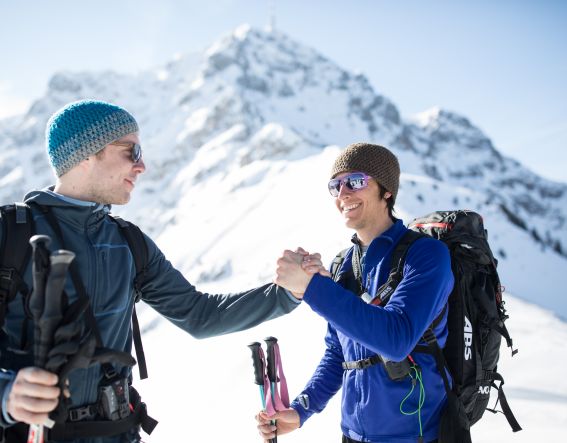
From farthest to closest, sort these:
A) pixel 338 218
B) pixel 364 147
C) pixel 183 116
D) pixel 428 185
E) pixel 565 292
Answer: pixel 183 116, pixel 428 185, pixel 565 292, pixel 338 218, pixel 364 147

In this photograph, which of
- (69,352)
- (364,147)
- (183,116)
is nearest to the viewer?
(69,352)

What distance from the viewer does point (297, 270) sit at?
2.59 m

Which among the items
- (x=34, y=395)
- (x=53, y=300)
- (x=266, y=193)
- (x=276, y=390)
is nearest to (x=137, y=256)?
(x=53, y=300)

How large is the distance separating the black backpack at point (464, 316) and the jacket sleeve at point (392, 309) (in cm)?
21

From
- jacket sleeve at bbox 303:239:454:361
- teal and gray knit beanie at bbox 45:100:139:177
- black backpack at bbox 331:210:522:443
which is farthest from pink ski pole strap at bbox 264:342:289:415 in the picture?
teal and gray knit beanie at bbox 45:100:139:177

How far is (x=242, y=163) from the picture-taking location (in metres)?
61.9

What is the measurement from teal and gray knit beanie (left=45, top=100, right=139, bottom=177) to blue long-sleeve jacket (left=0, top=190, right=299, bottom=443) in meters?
0.24

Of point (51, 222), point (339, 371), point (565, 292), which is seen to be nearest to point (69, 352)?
point (51, 222)

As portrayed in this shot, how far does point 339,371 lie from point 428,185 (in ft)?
91.8

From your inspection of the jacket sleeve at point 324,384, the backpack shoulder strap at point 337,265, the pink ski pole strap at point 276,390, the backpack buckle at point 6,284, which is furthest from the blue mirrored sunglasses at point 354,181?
the backpack buckle at point 6,284

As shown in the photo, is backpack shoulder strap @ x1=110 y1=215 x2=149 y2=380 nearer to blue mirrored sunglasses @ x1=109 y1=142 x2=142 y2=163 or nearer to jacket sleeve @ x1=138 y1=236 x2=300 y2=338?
jacket sleeve @ x1=138 y1=236 x2=300 y2=338

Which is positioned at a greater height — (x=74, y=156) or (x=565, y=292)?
(x=565, y=292)

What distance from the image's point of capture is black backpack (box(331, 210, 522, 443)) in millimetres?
2910

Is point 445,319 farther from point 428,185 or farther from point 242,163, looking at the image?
point 242,163
